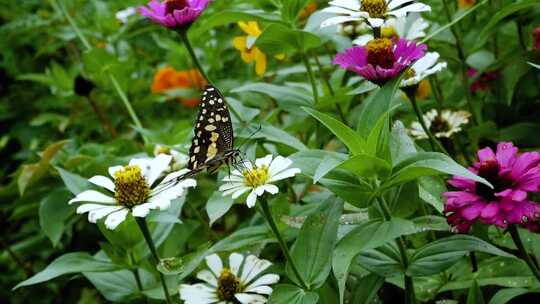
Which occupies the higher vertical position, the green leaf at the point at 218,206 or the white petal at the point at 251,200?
the white petal at the point at 251,200

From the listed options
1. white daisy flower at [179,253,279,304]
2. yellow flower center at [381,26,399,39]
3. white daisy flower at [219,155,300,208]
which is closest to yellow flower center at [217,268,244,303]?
white daisy flower at [179,253,279,304]

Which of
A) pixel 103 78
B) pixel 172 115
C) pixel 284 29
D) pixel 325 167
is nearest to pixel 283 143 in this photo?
pixel 284 29

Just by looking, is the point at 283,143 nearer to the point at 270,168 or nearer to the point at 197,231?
the point at 270,168

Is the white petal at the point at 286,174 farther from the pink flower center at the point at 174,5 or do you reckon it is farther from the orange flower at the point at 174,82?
the orange flower at the point at 174,82

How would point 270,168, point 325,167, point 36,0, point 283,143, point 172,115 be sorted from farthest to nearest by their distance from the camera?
point 36,0 → point 172,115 → point 283,143 → point 270,168 → point 325,167

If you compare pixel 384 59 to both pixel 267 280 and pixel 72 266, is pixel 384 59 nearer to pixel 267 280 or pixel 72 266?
pixel 267 280

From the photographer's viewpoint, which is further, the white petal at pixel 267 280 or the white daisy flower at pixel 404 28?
the white daisy flower at pixel 404 28

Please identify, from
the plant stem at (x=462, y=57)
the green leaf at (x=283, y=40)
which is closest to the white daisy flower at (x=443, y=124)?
the plant stem at (x=462, y=57)

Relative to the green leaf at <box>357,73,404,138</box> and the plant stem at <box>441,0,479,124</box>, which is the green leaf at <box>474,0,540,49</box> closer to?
the plant stem at <box>441,0,479,124</box>
